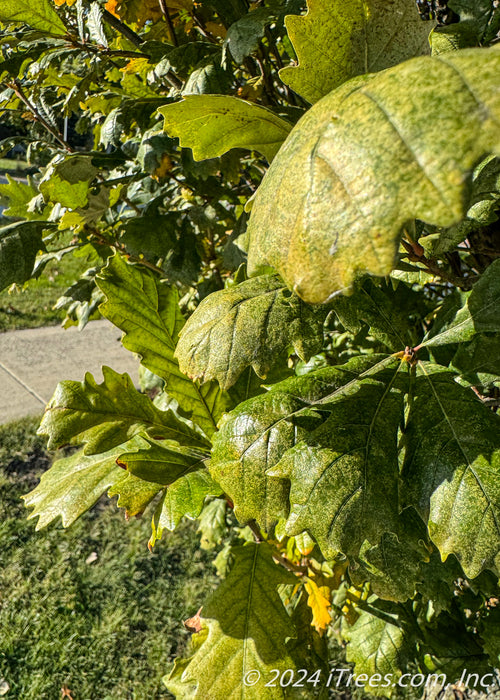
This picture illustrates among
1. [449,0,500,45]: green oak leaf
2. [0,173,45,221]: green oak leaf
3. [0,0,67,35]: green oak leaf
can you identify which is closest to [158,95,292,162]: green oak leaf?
[449,0,500,45]: green oak leaf

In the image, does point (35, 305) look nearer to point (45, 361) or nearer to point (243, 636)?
point (45, 361)

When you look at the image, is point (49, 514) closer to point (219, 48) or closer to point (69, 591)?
point (219, 48)

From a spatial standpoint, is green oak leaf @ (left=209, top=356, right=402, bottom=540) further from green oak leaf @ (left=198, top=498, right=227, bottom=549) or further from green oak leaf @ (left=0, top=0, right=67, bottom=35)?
green oak leaf @ (left=198, top=498, right=227, bottom=549)

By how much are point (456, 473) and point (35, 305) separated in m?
8.55

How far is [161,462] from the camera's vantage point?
1232 mm

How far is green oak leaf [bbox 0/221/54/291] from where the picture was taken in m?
1.61

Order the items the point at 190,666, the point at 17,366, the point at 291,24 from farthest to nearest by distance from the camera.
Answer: the point at 17,366, the point at 190,666, the point at 291,24

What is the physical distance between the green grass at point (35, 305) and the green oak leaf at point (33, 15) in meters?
5.61

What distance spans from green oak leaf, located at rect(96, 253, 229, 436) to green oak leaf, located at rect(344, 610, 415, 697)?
3.56 ft

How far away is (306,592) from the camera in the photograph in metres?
1.89

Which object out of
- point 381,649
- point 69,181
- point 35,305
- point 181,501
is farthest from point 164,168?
point 35,305

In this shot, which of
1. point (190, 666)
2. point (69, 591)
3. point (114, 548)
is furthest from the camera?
point (114, 548)

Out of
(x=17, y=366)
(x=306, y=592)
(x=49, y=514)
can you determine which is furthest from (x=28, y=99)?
(x=17, y=366)

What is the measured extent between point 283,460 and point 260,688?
65 centimetres
